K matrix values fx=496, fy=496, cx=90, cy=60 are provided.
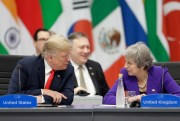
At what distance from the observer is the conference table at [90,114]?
3.27 m

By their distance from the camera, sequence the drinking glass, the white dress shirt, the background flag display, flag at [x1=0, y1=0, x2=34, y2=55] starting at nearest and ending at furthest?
the drinking glass, the white dress shirt, flag at [x1=0, y1=0, x2=34, y2=55], the background flag display

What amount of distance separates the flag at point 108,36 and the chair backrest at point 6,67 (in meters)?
1.40

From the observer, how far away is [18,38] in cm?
627

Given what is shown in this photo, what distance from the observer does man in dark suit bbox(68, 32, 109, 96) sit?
566cm

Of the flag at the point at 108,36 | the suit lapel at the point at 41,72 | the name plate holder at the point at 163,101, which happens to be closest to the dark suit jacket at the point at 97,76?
the flag at the point at 108,36

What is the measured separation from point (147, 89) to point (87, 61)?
58.3 inches

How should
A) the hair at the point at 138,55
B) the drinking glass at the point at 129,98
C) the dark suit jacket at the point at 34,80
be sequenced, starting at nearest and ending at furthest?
the drinking glass at the point at 129,98
the dark suit jacket at the point at 34,80
the hair at the point at 138,55

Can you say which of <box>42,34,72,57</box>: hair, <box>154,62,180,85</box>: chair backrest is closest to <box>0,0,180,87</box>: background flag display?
<box>154,62,180,85</box>: chair backrest

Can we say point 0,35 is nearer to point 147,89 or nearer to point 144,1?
point 144,1

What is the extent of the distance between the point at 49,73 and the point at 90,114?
45.0 inches

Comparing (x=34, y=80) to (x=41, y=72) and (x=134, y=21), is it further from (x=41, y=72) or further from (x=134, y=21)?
(x=134, y=21)

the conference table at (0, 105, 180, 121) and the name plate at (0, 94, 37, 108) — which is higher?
the name plate at (0, 94, 37, 108)

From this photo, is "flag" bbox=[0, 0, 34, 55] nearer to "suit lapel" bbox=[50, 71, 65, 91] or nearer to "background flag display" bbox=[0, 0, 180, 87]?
"background flag display" bbox=[0, 0, 180, 87]

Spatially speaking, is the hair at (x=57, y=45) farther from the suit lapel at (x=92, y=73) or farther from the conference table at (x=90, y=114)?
the suit lapel at (x=92, y=73)
